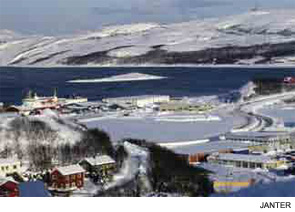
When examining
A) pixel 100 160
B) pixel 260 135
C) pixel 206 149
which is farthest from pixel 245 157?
pixel 100 160

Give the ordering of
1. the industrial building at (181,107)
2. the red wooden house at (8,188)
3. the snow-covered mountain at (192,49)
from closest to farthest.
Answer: the red wooden house at (8,188) < the industrial building at (181,107) < the snow-covered mountain at (192,49)

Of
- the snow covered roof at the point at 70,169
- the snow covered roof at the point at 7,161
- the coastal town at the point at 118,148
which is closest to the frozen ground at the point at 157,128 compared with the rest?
the coastal town at the point at 118,148

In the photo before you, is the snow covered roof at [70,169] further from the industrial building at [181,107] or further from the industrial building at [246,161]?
the industrial building at [181,107]

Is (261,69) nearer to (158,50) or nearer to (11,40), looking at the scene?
(158,50)

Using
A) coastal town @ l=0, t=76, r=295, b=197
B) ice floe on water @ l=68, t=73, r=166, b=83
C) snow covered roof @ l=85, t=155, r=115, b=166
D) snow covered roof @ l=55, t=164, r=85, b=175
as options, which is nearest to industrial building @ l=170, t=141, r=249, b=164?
coastal town @ l=0, t=76, r=295, b=197

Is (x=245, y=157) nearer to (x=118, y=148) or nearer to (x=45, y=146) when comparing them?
(x=118, y=148)

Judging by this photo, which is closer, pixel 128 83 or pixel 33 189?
pixel 33 189
